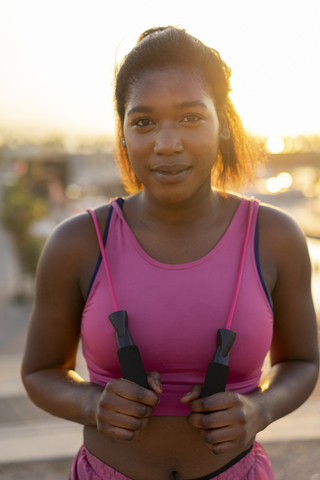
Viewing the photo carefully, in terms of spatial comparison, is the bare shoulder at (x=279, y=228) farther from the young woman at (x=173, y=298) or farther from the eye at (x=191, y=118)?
the eye at (x=191, y=118)

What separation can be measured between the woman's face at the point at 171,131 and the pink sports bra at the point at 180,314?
23 centimetres

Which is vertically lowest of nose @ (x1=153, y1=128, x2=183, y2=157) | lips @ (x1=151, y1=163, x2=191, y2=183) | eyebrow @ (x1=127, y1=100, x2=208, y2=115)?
lips @ (x1=151, y1=163, x2=191, y2=183)

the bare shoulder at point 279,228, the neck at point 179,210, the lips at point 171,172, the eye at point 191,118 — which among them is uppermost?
the eye at point 191,118

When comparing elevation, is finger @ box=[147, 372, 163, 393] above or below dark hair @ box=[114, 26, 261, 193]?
below

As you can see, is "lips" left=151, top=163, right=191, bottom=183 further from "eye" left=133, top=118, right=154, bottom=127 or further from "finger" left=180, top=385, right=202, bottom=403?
"finger" left=180, top=385, right=202, bottom=403

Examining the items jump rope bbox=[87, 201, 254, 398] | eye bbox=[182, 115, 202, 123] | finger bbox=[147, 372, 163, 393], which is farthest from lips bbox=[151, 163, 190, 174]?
finger bbox=[147, 372, 163, 393]

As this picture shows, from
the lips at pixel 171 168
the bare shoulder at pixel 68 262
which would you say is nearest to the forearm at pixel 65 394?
the bare shoulder at pixel 68 262

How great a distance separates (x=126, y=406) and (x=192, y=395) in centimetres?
17

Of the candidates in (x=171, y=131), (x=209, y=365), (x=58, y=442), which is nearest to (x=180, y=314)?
(x=209, y=365)

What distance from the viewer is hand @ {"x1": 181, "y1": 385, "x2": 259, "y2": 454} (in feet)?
3.64

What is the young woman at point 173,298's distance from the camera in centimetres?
125

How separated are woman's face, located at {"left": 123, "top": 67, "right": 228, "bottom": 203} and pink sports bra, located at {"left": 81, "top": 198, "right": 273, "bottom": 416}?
0.74 feet

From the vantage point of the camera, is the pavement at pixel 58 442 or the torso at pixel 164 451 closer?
the torso at pixel 164 451

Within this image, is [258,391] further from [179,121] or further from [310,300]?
[179,121]
